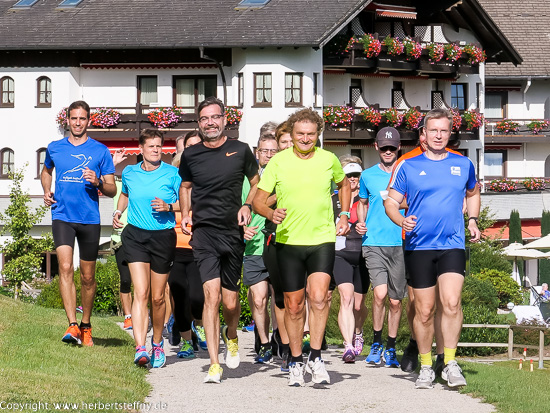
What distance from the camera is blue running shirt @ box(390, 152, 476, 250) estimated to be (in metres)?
10.3

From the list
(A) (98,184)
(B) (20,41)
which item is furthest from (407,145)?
(A) (98,184)

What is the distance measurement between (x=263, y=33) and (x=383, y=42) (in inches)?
208

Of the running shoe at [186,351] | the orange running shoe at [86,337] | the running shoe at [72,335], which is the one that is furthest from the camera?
the running shoe at [186,351]

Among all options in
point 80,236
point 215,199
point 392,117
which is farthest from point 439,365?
point 392,117

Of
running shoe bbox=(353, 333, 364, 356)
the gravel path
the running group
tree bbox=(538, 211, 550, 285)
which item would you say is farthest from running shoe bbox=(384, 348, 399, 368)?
tree bbox=(538, 211, 550, 285)

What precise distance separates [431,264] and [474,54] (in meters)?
40.3

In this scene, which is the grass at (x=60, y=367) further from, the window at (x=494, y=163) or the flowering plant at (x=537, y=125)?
the window at (x=494, y=163)

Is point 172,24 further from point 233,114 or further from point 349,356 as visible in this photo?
point 349,356

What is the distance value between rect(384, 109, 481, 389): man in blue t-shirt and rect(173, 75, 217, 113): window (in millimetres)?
36329

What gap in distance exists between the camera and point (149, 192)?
38.0 feet

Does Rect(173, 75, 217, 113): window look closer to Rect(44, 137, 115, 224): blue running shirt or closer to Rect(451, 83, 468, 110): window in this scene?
Rect(451, 83, 468, 110): window

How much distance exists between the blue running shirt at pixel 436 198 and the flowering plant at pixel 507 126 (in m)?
47.7

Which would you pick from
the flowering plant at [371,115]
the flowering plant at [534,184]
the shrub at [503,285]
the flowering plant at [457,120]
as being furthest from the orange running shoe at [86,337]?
the flowering plant at [534,184]

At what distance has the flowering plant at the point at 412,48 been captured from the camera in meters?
46.5
